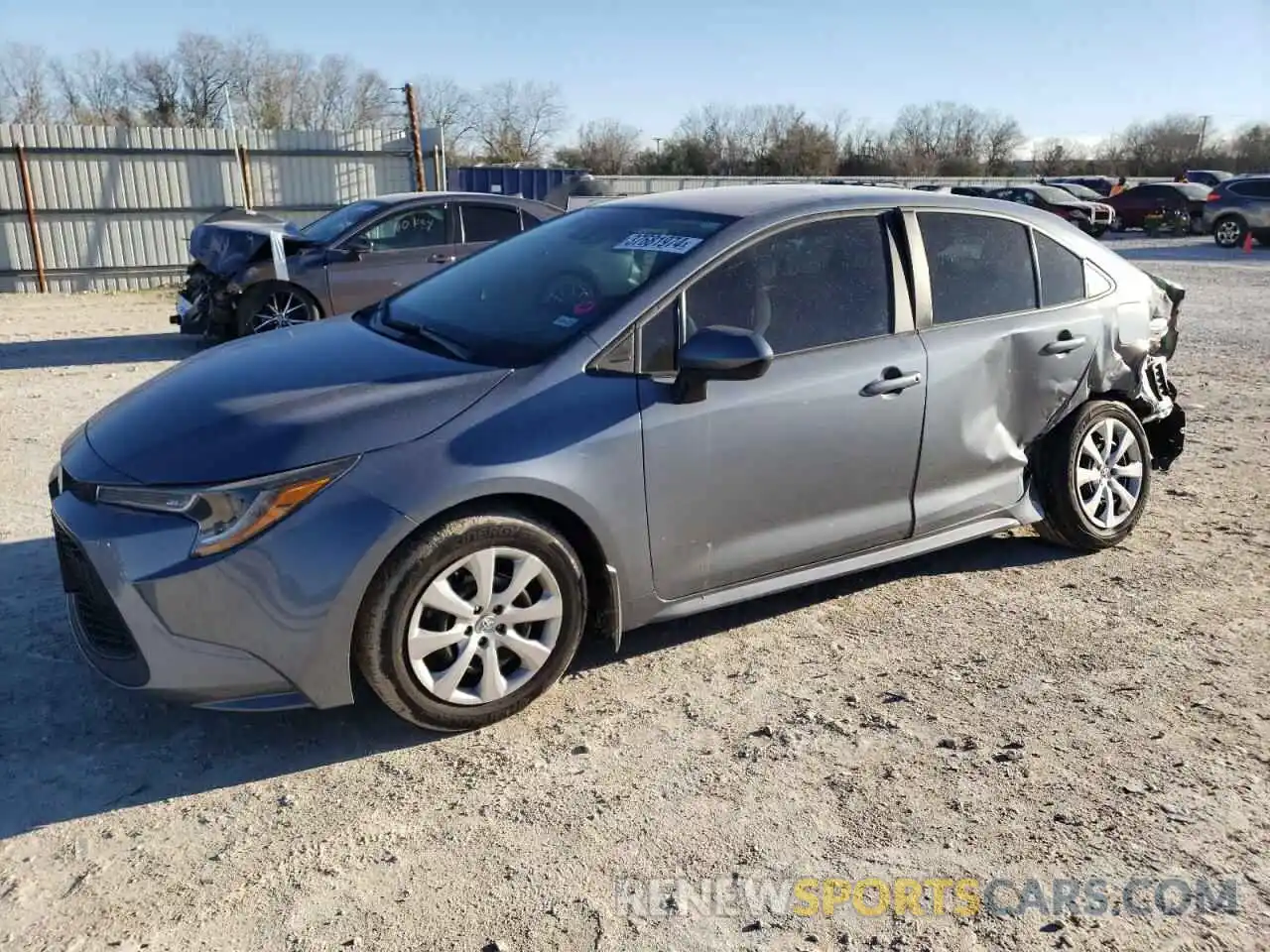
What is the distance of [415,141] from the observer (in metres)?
17.3

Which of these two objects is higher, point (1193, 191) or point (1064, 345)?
→ point (1193, 191)

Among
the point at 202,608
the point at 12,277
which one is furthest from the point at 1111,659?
the point at 12,277

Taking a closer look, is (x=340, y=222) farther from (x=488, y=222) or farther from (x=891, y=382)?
(x=891, y=382)

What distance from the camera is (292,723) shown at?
11.1ft

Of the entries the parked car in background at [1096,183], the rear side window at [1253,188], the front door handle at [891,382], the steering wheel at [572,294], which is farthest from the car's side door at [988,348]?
the parked car in background at [1096,183]

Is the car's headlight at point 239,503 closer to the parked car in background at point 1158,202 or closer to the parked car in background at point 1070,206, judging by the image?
the parked car in background at point 1070,206

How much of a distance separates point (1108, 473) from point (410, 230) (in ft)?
23.5

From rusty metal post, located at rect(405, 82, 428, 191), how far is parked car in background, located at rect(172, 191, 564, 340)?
24.4 feet

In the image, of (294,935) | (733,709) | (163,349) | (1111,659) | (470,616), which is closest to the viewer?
(294,935)

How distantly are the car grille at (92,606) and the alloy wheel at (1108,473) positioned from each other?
3.93m

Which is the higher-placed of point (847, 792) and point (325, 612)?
point (325, 612)

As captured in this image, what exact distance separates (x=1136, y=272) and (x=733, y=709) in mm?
3226

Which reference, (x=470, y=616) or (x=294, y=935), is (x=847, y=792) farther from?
(x=294, y=935)

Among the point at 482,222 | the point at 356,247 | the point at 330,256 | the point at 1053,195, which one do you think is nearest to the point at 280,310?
the point at 330,256
